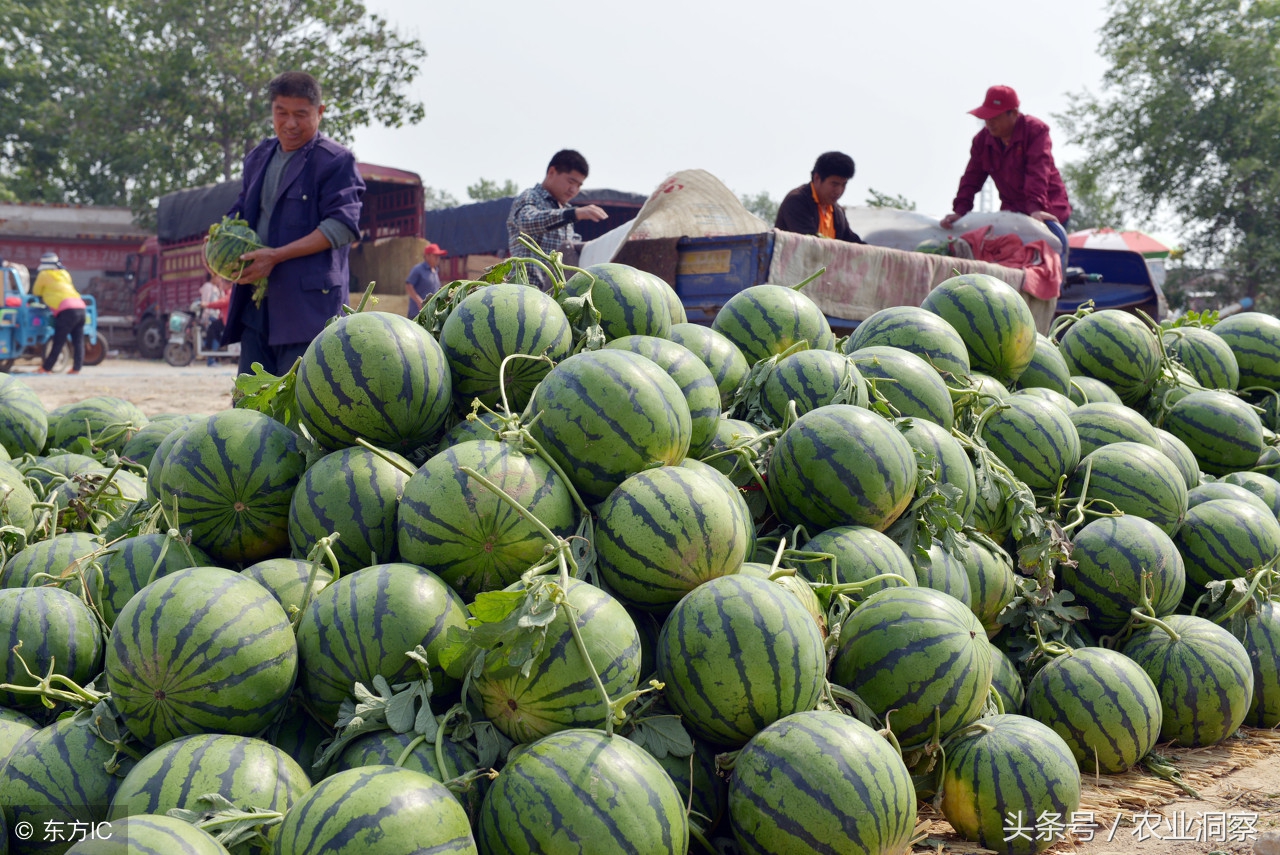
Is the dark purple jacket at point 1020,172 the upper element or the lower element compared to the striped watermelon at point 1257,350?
upper

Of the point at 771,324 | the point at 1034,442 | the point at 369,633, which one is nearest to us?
the point at 369,633

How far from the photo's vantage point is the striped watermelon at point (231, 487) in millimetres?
2332

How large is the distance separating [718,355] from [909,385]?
0.58 meters

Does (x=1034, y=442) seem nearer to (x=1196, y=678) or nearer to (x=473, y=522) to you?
(x=1196, y=678)

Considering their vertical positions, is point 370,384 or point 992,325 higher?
point 992,325

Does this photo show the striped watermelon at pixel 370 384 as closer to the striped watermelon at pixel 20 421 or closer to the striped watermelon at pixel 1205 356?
the striped watermelon at pixel 20 421

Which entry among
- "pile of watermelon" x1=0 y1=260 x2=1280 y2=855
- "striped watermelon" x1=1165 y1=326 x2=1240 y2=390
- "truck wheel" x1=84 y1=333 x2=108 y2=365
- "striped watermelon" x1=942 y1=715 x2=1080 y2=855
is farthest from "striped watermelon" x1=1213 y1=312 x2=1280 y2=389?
"truck wheel" x1=84 y1=333 x2=108 y2=365

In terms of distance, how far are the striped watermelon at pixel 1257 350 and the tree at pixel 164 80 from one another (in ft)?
79.5

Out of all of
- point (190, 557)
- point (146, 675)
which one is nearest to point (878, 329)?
point (190, 557)

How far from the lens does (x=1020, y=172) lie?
765cm

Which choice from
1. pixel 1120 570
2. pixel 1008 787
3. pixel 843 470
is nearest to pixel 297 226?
pixel 843 470

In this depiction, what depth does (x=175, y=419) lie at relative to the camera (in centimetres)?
374

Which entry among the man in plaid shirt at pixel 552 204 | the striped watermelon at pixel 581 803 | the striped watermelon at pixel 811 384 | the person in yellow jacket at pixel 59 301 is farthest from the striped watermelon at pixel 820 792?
the person in yellow jacket at pixel 59 301

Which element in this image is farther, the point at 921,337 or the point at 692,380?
Result: the point at 921,337
